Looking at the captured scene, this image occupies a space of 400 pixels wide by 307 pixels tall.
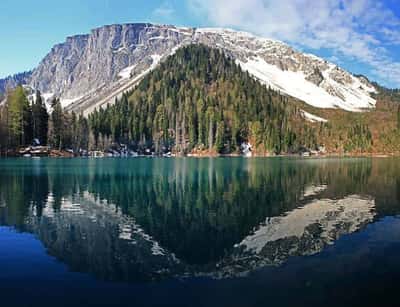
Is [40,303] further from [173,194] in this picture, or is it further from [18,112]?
[18,112]

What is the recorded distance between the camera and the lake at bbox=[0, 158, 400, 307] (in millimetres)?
17953

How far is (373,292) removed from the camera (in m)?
18.5

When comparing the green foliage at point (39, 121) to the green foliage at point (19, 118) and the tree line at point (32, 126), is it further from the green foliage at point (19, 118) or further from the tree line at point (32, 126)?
the green foliage at point (19, 118)

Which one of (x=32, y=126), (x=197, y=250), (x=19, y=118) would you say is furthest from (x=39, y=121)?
(x=197, y=250)

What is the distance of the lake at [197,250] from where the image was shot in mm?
17953

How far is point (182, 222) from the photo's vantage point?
33531 millimetres

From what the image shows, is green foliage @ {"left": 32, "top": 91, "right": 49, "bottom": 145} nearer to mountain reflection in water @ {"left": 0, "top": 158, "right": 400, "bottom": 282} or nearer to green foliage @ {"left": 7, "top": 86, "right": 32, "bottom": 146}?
green foliage @ {"left": 7, "top": 86, "right": 32, "bottom": 146}

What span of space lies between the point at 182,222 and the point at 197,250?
8519 millimetres

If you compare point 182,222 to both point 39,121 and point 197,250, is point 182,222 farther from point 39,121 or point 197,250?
point 39,121

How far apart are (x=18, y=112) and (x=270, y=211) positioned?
138 m

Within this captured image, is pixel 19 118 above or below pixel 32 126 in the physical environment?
above

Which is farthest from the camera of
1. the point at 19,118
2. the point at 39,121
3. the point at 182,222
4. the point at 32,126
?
the point at 39,121

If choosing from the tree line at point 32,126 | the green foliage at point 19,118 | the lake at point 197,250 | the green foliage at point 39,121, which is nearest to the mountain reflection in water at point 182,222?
the lake at point 197,250

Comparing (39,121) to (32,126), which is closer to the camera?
(32,126)
